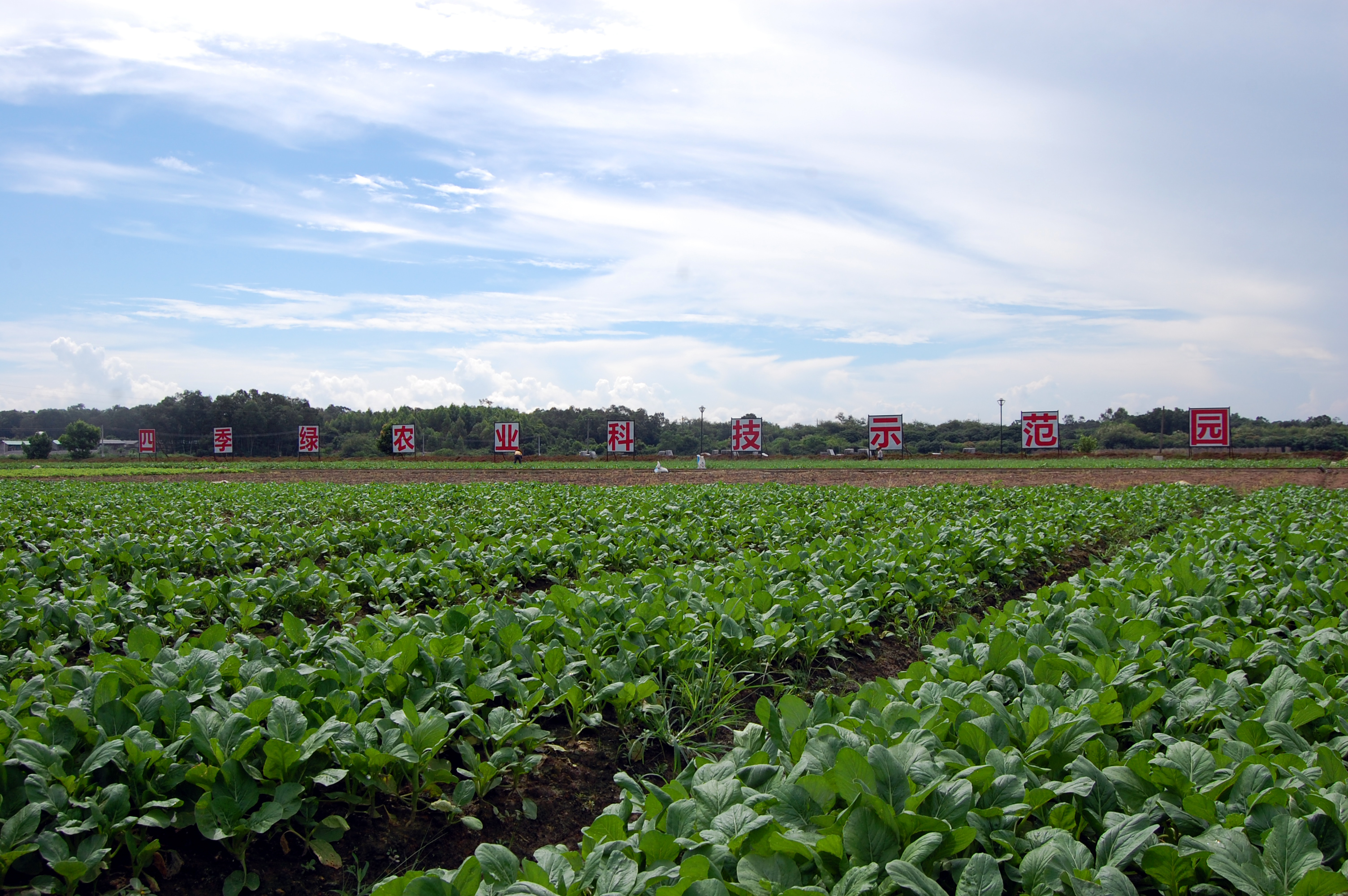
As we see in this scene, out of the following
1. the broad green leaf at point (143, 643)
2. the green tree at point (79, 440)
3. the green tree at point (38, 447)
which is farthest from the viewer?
the green tree at point (79, 440)

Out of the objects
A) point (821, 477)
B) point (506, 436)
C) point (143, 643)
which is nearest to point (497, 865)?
point (143, 643)

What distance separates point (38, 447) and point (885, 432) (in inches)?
2797

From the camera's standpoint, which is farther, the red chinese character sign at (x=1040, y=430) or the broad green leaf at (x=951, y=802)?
the red chinese character sign at (x=1040, y=430)

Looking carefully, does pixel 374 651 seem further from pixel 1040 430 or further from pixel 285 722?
pixel 1040 430

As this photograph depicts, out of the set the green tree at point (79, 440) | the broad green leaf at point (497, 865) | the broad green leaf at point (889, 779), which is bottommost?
the broad green leaf at point (497, 865)

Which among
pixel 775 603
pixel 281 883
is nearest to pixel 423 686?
pixel 281 883

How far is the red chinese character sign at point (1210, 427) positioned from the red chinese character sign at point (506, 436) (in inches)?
1785

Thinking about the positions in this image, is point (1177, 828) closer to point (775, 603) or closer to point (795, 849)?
point (795, 849)

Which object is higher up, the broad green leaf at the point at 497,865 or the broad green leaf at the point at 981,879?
the broad green leaf at the point at 981,879

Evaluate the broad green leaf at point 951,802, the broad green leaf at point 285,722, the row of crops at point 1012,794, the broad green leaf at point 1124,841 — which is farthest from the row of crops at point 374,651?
the broad green leaf at point 1124,841

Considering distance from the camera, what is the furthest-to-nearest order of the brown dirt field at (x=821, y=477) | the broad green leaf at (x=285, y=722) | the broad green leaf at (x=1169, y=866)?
the brown dirt field at (x=821, y=477), the broad green leaf at (x=285, y=722), the broad green leaf at (x=1169, y=866)

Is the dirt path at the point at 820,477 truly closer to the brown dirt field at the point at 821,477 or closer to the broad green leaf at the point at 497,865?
the brown dirt field at the point at 821,477

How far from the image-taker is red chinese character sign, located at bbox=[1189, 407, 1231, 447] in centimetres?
4688

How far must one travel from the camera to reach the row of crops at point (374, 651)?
7.82 feet
